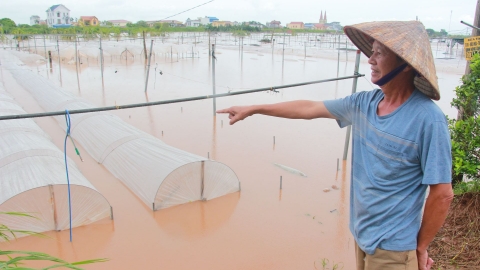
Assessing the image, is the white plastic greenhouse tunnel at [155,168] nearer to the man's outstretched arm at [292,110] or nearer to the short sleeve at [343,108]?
the man's outstretched arm at [292,110]

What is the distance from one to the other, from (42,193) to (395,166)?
12.3ft

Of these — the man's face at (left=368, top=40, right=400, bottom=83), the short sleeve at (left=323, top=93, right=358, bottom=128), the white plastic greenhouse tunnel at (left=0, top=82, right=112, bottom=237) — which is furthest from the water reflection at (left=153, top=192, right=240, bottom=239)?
the man's face at (left=368, top=40, right=400, bottom=83)

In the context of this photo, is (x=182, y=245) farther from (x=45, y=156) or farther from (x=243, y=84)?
(x=243, y=84)

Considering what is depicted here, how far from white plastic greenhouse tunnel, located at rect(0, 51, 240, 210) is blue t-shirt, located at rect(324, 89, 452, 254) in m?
3.21

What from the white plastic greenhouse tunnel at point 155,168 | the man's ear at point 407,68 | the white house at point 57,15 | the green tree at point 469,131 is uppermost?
the white house at point 57,15

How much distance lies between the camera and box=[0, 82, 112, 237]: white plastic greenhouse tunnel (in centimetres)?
408

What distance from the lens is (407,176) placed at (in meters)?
1.63

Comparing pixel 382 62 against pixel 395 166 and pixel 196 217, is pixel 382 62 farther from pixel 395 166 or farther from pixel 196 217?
pixel 196 217

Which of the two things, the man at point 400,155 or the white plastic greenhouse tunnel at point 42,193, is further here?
the white plastic greenhouse tunnel at point 42,193

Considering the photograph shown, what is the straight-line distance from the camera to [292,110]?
2.13 metres

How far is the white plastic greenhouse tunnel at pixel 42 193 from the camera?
4082 mm

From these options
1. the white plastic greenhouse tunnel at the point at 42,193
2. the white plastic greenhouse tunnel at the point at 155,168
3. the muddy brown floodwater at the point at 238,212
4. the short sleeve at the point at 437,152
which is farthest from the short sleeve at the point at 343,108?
the white plastic greenhouse tunnel at the point at 42,193

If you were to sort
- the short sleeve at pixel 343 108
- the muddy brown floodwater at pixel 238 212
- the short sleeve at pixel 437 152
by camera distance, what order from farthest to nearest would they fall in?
the muddy brown floodwater at pixel 238 212
the short sleeve at pixel 343 108
the short sleeve at pixel 437 152

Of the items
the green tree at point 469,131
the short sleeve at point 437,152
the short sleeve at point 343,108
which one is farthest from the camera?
the green tree at point 469,131
